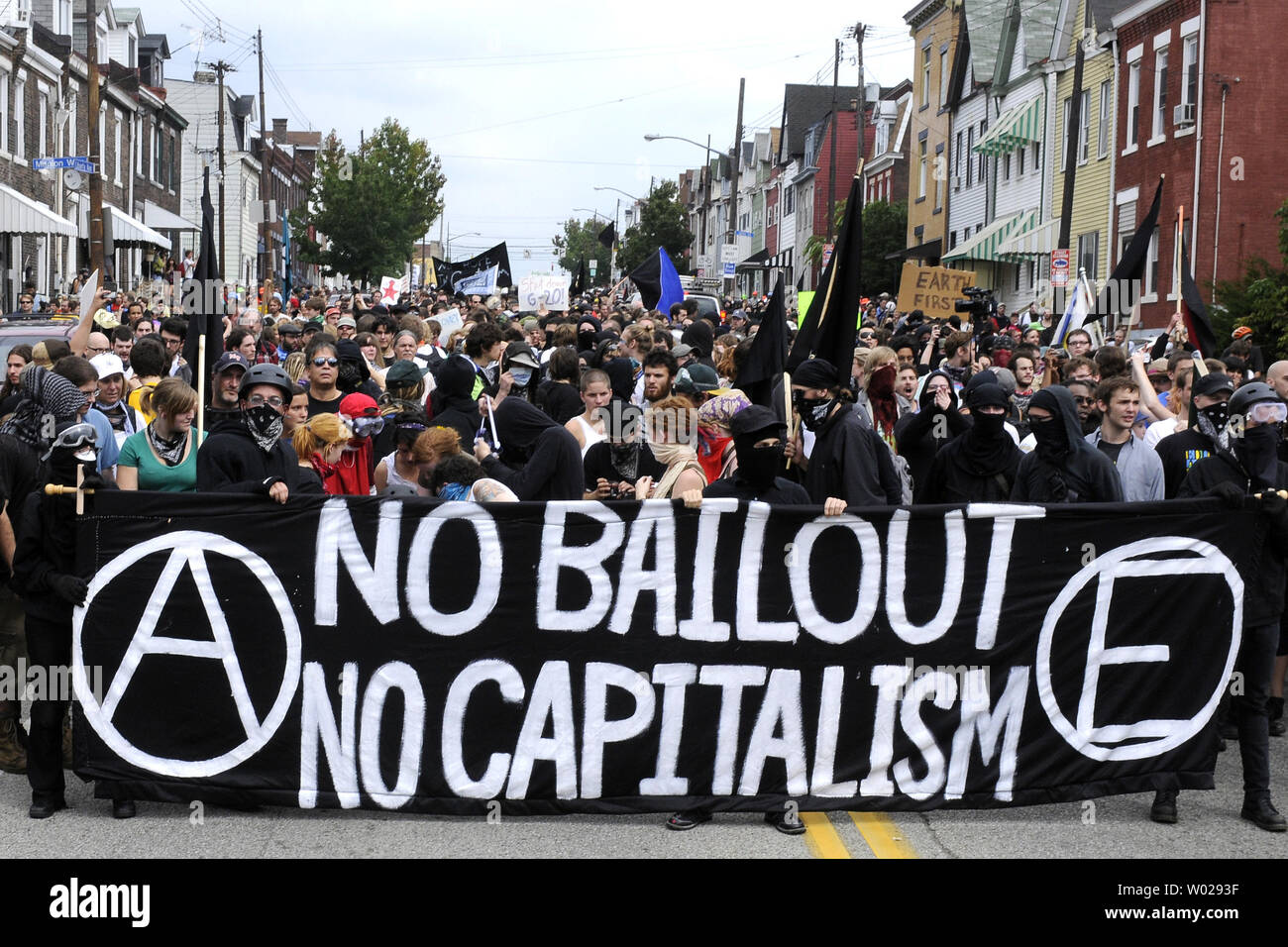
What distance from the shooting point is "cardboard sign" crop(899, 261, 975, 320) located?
17453mm

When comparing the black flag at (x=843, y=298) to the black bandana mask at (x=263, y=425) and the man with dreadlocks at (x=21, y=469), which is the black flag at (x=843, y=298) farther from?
the man with dreadlocks at (x=21, y=469)

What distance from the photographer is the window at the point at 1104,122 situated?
115 ft

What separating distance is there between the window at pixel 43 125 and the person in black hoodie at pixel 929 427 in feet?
114

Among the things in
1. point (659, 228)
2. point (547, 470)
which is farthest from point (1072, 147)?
point (659, 228)

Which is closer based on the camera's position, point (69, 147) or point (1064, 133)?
point (1064, 133)

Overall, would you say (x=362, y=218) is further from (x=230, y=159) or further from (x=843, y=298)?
(x=843, y=298)

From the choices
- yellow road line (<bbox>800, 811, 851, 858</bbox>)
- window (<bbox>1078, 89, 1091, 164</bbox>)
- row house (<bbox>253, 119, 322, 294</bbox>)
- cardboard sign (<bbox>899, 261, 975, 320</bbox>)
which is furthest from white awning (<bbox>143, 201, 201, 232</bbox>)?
yellow road line (<bbox>800, 811, 851, 858</bbox>)

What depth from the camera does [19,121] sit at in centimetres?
3731

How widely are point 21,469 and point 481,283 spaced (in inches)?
926

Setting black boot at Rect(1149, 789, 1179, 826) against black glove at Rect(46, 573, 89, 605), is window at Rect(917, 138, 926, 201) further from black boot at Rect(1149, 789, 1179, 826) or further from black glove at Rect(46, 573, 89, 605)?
black glove at Rect(46, 573, 89, 605)

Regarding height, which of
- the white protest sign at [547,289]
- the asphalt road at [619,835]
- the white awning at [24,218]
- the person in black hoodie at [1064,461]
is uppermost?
the white awning at [24,218]

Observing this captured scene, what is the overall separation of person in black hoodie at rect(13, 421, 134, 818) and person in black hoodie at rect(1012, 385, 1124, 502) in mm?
4245

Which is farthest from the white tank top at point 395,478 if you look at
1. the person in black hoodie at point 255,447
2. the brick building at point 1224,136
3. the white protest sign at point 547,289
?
the brick building at point 1224,136
